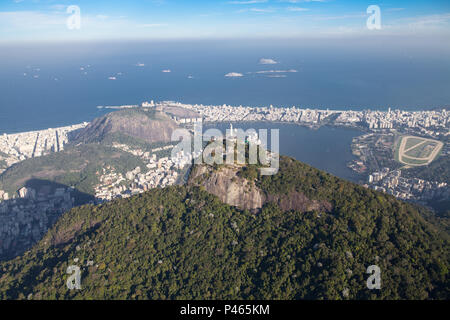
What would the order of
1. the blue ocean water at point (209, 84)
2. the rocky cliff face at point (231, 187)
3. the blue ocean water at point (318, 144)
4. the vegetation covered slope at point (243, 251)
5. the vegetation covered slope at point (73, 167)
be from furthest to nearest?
the blue ocean water at point (209, 84)
the blue ocean water at point (318, 144)
the vegetation covered slope at point (73, 167)
the rocky cliff face at point (231, 187)
the vegetation covered slope at point (243, 251)

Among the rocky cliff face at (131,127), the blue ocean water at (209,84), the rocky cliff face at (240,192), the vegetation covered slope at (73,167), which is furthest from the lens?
the blue ocean water at (209,84)

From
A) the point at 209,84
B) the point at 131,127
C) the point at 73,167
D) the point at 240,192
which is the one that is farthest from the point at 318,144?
the point at 209,84

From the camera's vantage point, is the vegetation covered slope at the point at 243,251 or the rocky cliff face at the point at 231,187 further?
the rocky cliff face at the point at 231,187

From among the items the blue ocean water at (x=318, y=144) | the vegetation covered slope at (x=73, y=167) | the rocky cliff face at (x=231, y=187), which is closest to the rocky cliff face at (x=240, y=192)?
the rocky cliff face at (x=231, y=187)

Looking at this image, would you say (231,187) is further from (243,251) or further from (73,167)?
(73,167)

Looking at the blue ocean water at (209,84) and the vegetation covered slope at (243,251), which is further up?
the blue ocean water at (209,84)

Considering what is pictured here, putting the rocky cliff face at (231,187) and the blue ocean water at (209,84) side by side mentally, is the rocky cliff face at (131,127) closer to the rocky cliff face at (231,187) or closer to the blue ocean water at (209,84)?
the blue ocean water at (209,84)
